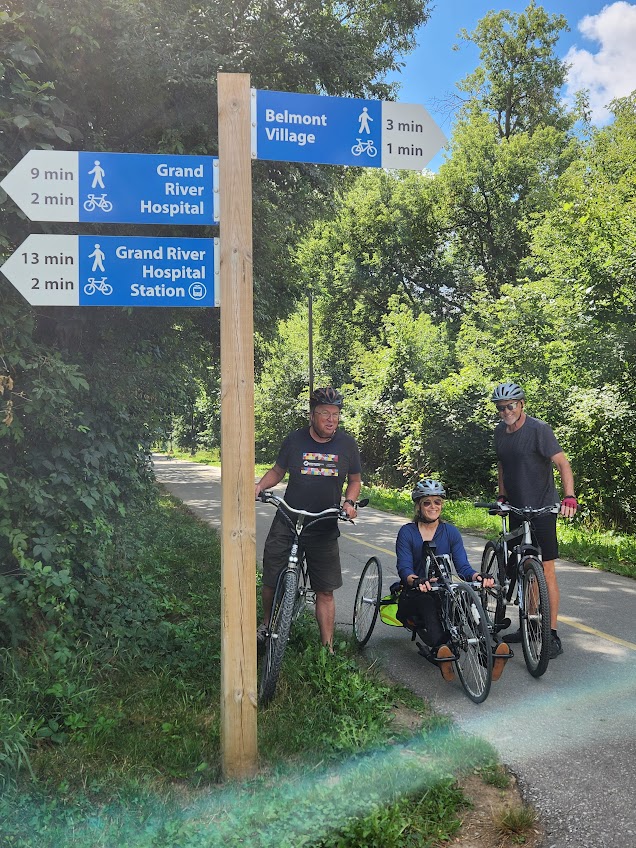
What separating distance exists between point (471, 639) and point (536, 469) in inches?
64.6

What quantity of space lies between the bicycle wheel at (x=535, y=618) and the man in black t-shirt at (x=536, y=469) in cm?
29

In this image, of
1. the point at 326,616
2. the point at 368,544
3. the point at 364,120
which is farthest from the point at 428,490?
the point at 368,544

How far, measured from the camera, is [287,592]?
457 cm

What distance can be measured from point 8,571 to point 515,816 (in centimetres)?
296

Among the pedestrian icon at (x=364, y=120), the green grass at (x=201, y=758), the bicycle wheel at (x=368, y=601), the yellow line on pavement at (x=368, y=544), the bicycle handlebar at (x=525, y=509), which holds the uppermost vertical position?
the pedestrian icon at (x=364, y=120)

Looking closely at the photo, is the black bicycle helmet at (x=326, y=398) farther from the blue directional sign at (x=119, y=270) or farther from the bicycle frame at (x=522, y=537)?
the bicycle frame at (x=522, y=537)

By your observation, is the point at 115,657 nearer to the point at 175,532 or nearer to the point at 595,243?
the point at 175,532

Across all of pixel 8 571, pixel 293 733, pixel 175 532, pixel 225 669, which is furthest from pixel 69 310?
pixel 175 532

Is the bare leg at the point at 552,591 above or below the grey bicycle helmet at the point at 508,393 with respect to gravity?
below

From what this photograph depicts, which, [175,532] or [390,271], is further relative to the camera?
[390,271]

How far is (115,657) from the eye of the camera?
4.86m

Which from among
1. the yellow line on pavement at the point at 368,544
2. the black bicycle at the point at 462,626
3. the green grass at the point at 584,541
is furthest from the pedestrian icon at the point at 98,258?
the yellow line on pavement at the point at 368,544

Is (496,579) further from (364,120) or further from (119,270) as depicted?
(119,270)

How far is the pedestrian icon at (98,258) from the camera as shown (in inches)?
142
